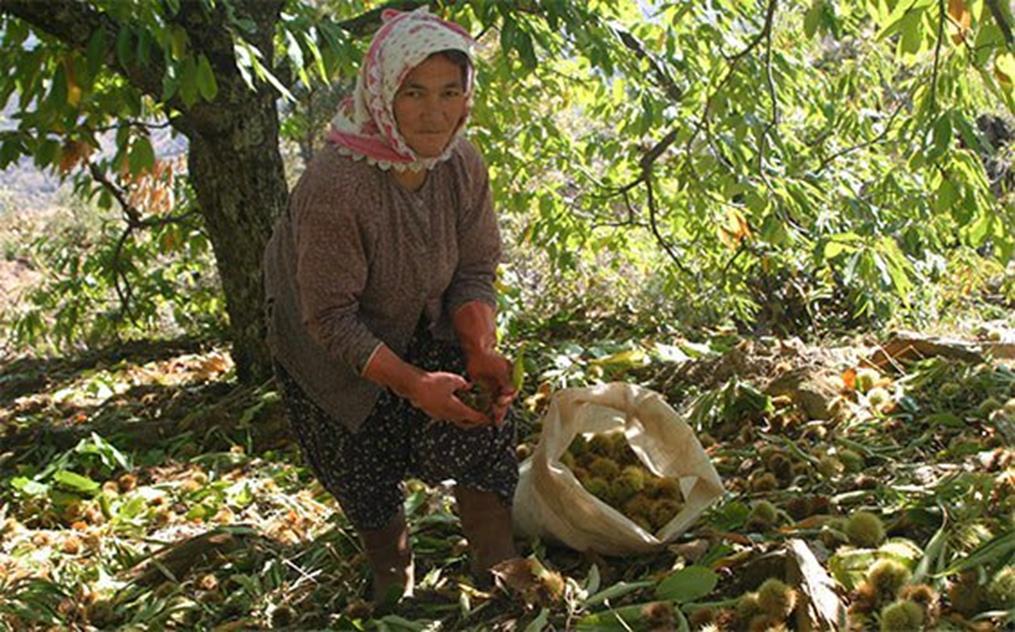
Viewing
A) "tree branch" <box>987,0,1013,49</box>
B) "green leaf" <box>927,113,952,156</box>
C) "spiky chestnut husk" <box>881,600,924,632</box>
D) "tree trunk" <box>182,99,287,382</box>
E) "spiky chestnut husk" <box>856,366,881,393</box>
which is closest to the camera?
"spiky chestnut husk" <box>881,600,924,632</box>

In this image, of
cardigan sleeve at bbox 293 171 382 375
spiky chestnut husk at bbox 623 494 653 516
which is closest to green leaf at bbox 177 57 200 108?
cardigan sleeve at bbox 293 171 382 375

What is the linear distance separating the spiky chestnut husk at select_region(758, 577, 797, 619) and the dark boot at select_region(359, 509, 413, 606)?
65 cm

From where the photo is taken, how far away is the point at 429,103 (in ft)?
5.26

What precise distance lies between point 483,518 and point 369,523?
7.9 inches

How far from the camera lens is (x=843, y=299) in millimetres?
5141

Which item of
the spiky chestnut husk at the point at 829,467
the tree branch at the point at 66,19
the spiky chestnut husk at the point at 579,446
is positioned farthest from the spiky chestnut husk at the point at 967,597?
the tree branch at the point at 66,19

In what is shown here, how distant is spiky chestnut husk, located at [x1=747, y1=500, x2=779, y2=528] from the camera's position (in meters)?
1.83

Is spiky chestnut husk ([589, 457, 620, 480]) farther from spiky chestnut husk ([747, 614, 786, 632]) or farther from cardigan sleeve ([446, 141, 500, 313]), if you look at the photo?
spiky chestnut husk ([747, 614, 786, 632])

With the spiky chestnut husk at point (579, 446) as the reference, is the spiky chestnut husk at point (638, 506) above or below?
below

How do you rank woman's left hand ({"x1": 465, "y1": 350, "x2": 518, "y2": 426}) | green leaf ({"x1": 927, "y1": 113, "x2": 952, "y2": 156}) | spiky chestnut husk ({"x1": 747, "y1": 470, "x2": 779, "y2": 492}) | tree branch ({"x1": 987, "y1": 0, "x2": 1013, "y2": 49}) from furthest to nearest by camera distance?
1. spiky chestnut husk ({"x1": 747, "y1": 470, "x2": 779, "y2": 492})
2. green leaf ({"x1": 927, "y1": 113, "x2": 952, "y2": 156})
3. woman's left hand ({"x1": 465, "y1": 350, "x2": 518, "y2": 426})
4. tree branch ({"x1": 987, "y1": 0, "x2": 1013, "y2": 49})

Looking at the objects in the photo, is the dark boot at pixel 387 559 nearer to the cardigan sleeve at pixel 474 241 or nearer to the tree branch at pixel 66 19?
the cardigan sleeve at pixel 474 241

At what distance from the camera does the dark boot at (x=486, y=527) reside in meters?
1.81

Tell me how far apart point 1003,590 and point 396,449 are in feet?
3.18

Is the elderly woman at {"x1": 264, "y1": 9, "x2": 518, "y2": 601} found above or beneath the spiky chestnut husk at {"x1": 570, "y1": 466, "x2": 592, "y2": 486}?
above
